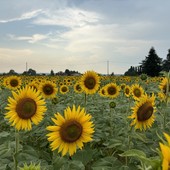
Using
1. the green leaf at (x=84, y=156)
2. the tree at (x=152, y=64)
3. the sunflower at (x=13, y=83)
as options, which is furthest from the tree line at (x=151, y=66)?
the green leaf at (x=84, y=156)

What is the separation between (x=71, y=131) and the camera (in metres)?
2.86

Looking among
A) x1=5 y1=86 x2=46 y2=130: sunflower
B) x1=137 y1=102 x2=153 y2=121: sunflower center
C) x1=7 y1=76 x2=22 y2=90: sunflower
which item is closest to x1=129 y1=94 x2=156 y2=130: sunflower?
x1=137 y1=102 x2=153 y2=121: sunflower center

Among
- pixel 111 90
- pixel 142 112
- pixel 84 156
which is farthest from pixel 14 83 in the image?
pixel 142 112

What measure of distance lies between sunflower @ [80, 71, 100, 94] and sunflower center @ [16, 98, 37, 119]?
8.29 feet

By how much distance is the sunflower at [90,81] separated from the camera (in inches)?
233

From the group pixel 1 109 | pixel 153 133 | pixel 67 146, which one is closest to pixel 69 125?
pixel 67 146

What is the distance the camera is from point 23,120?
3.36 meters

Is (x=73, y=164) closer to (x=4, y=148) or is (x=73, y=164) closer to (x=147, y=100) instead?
(x=4, y=148)

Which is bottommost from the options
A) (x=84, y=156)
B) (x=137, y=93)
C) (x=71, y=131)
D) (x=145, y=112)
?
(x=84, y=156)

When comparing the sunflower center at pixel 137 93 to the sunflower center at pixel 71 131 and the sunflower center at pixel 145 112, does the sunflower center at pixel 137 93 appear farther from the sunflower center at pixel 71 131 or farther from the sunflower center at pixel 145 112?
the sunflower center at pixel 71 131

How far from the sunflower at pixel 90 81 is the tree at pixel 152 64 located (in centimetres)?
4039

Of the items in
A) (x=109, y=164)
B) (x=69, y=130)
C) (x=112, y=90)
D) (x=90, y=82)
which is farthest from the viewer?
(x=112, y=90)

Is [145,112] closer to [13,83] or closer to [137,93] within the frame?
[137,93]

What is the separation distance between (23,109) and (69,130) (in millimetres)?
732
